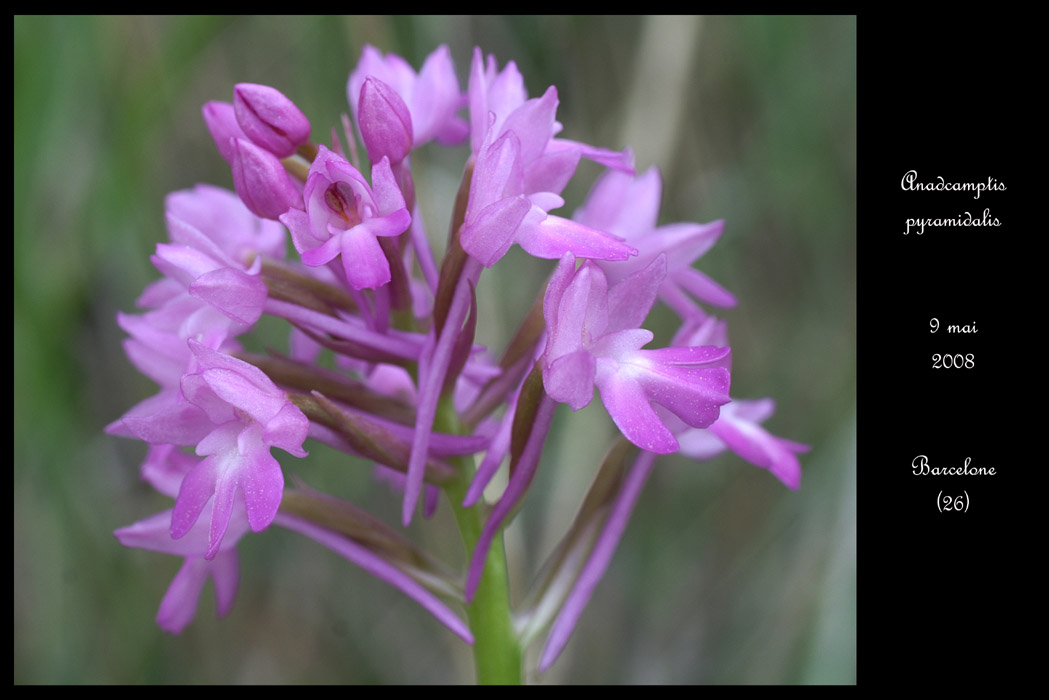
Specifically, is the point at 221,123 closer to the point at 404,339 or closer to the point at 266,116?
the point at 266,116

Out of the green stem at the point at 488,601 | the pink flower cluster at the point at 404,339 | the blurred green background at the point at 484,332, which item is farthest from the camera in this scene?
the blurred green background at the point at 484,332

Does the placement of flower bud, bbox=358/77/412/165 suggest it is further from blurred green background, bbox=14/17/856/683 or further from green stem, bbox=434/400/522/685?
blurred green background, bbox=14/17/856/683

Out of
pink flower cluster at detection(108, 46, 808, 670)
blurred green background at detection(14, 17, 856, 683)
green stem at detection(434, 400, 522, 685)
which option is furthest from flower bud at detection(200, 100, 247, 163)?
blurred green background at detection(14, 17, 856, 683)

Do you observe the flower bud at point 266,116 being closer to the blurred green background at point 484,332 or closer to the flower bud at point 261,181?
the flower bud at point 261,181

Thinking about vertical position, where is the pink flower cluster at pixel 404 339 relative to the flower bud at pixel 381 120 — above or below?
below

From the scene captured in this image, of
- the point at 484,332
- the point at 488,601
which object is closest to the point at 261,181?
the point at 488,601

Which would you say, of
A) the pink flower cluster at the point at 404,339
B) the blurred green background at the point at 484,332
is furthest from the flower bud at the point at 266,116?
the blurred green background at the point at 484,332
